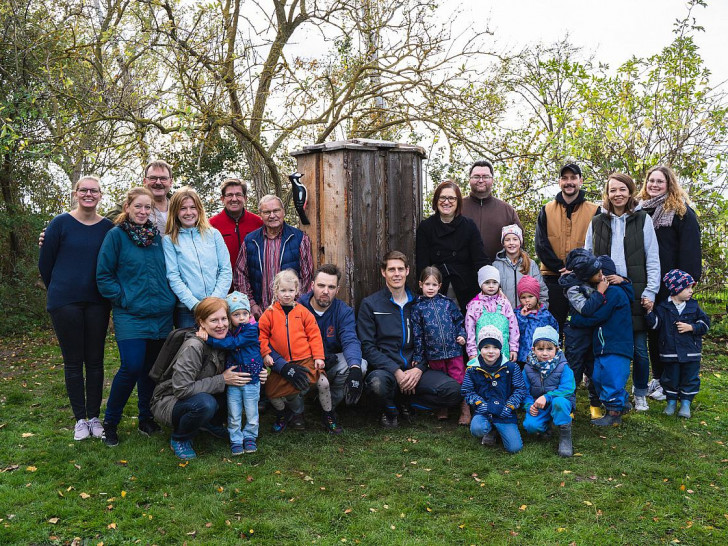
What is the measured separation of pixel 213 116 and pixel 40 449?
5.41 m

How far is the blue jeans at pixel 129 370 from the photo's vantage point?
4.34 meters

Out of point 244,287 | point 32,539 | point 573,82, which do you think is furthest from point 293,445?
point 573,82

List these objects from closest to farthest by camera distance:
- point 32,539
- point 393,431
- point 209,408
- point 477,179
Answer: point 32,539 → point 209,408 → point 393,431 → point 477,179

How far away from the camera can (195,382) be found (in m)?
4.21

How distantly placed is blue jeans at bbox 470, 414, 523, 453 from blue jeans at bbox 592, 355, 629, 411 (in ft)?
3.04

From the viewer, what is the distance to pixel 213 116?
8.45 meters

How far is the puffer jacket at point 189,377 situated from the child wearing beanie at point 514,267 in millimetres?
2518

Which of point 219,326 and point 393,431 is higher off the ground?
point 219,326

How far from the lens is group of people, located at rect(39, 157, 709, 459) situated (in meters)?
4.36

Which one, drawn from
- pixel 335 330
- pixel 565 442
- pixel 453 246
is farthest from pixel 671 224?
pixel 335 330

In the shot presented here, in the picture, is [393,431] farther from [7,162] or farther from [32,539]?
[7,162]

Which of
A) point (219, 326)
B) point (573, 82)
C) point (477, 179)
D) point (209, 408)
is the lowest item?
point (209, 408)

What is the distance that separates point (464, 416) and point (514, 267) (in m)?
1.38

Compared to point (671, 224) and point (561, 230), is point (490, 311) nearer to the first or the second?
point (561, 230)
